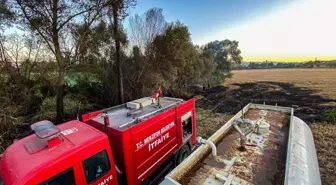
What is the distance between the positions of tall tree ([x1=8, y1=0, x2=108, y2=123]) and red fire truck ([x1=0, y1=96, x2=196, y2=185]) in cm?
459

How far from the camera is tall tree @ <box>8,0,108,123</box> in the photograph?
19.5ft

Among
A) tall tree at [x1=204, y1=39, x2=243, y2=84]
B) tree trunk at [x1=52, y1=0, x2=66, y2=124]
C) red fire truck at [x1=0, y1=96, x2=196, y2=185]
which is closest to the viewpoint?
red fire truck at [x1=0, y1=96, x2=196, y2=185]

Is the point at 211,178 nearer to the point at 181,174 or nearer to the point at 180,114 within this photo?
the point at 181,174

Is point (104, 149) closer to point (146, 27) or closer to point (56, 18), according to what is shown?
point (56, 18)

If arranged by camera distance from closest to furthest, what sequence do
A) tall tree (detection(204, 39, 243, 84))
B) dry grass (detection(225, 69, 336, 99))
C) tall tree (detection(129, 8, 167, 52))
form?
tall tree (detection(129, 8, 167, 52)) < dry grass (detection(225, 69, 336, 99)) < tall tree (detection(204, 39, 243, 84))

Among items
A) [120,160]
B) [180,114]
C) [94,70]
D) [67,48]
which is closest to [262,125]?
[180,114]

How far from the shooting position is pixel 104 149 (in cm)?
256

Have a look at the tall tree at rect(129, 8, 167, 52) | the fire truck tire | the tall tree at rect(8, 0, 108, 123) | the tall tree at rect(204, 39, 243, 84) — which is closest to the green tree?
the tall tree at rect(129, 8, 167, 52)

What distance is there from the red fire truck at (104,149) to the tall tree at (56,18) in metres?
4.59

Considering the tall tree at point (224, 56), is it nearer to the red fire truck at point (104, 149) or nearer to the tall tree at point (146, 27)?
the tall tree at point (146, 27)

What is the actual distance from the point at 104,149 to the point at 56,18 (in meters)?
6.30

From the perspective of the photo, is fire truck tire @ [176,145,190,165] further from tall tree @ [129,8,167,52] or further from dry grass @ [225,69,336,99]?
dry grass @ [225,69,336,99]

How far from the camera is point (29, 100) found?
8258 millimetres

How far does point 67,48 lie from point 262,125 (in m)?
8.43
